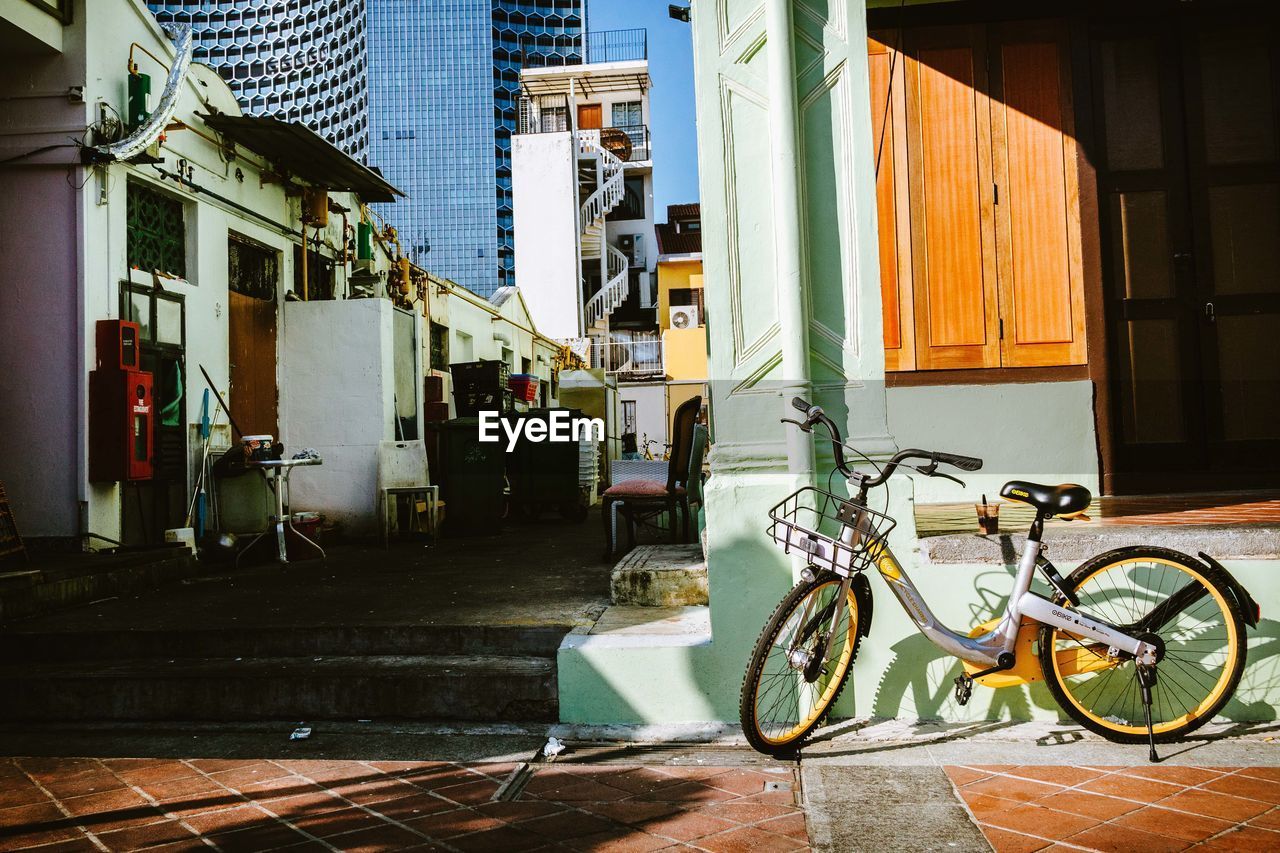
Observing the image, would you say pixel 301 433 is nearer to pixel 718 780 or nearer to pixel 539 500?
pixel 539 500

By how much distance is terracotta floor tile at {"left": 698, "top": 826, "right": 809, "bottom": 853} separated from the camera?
101 inches

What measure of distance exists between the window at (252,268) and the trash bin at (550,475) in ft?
12.9

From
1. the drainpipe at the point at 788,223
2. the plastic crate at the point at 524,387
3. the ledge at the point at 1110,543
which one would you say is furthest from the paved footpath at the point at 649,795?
the plastic crate at the point at 524,387

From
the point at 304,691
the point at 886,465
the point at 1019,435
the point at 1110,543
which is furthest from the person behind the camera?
the point at 1019,435

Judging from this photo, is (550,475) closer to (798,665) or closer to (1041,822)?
(798,665)

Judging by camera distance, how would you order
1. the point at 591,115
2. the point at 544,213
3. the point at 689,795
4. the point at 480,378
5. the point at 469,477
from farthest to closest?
the point at 591,115 → the point at 544,213 → the point at 480,378 → the point at 469,477 → the point at 689,795

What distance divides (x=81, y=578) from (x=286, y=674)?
2.58 meters

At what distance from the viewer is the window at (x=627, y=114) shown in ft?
150

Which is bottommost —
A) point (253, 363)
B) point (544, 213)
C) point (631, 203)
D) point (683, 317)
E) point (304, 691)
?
point (304, 691)

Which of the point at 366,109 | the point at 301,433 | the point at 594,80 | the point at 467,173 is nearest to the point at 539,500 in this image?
the point at 301,433

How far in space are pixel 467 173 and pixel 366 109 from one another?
50.1ft

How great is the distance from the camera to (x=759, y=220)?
395 centimetres

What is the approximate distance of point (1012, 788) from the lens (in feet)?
9.64

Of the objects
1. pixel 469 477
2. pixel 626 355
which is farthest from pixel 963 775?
pixel 626 355
